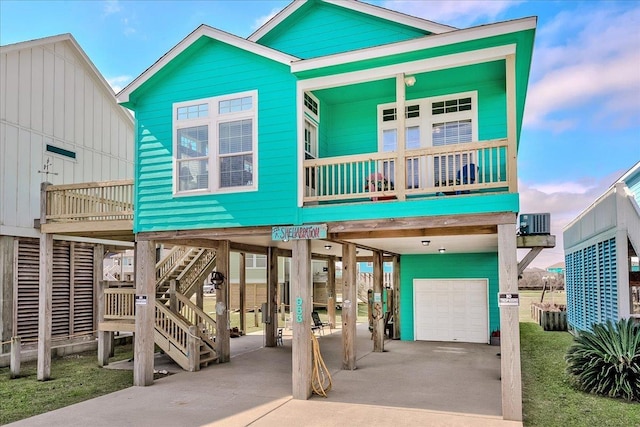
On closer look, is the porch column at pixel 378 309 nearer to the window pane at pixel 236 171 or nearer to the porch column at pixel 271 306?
the porch column at pixel 271 306

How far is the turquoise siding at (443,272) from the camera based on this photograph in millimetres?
15328

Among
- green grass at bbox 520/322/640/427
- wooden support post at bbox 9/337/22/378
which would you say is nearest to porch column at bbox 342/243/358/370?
green grass at bbox 520/322/640/427

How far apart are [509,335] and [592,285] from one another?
8257 millimetres

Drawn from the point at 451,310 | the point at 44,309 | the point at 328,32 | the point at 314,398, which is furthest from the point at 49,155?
the point at 451,310

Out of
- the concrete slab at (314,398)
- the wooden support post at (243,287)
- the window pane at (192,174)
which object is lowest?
the concrete slab at (314,398)

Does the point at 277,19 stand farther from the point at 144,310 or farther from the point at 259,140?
the point at 144,310

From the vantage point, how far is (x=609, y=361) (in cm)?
890

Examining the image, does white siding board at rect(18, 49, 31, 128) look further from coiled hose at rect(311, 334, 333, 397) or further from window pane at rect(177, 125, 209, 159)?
coiled hose at rect(311, 334, 333, 397)

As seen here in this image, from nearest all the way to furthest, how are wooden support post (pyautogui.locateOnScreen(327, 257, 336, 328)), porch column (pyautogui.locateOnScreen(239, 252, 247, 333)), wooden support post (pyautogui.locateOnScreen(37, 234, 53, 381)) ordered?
wooden support post (pyautogui.locateOnScreen(37, 234, 53, 381))
porch column (pyautogui.locateOnScreen(239, 252, 247, 333))
wooden support post (pyautogui.locateOnScreen(327, 257, 336, 328))

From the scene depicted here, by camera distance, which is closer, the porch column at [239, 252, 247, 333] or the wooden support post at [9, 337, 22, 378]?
the wooden support post at [9, 337, 22, 378]

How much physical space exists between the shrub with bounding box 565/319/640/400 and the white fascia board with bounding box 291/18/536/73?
5.81 m

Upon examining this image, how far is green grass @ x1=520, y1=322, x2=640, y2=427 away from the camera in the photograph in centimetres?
732

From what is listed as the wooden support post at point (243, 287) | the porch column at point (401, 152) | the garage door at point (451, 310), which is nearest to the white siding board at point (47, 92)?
the wooden support post at point (243, 287)

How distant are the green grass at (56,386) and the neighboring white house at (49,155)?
1595 mm
